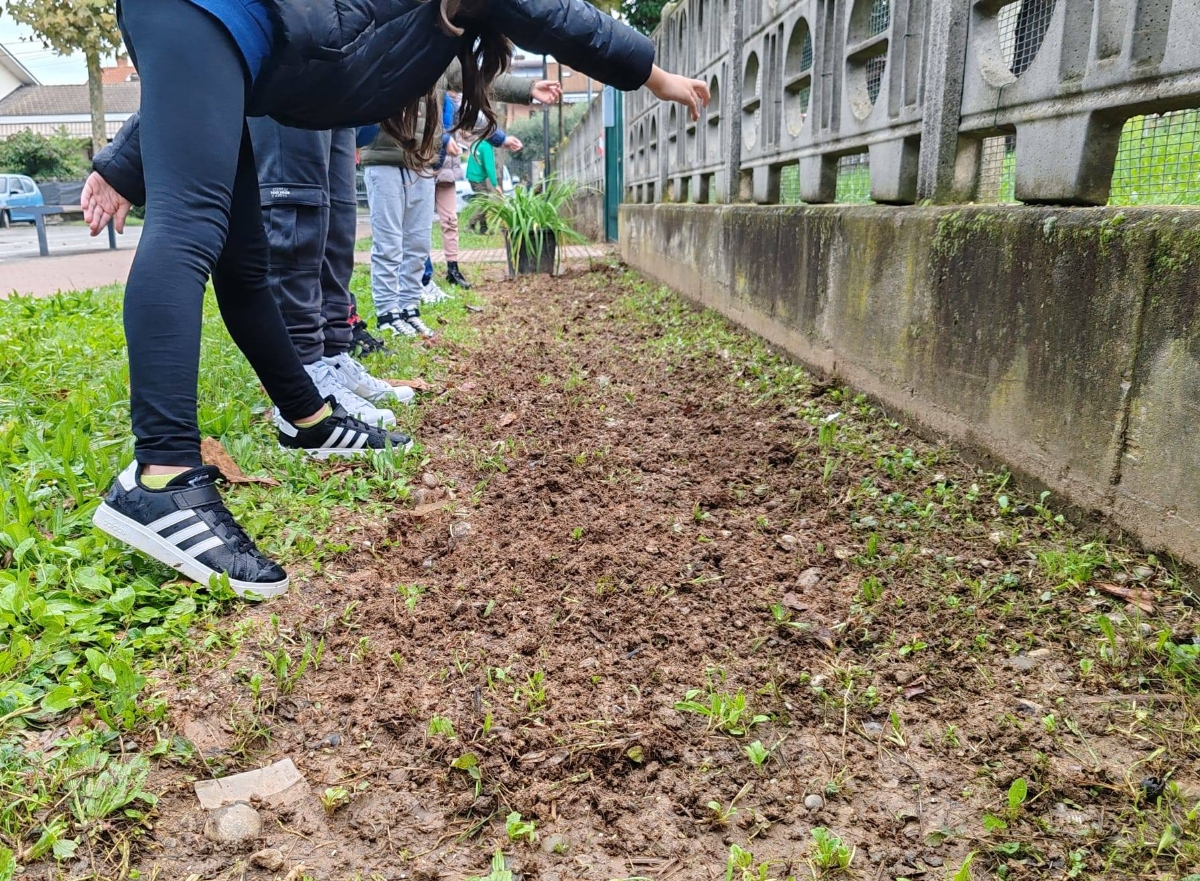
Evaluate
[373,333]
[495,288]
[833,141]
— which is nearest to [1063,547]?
[833,141]

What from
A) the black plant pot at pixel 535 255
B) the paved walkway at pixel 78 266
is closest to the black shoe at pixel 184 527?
the paved walkway at pixel 78 266

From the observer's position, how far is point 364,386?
317cm

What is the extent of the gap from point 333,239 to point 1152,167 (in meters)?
2.72

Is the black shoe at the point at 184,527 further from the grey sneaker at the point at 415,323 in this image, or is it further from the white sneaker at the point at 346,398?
the grey sneaker at the point at 415,323

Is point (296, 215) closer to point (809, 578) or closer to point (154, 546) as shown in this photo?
point (154, 546)

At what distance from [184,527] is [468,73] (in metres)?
1.27

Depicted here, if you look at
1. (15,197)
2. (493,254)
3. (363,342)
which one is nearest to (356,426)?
(363,342)

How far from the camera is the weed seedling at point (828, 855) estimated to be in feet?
3.67

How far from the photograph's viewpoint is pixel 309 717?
A: 1425mm

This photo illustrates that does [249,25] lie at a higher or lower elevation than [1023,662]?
higher

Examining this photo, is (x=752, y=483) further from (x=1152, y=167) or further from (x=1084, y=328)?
(x=1152, y=167)

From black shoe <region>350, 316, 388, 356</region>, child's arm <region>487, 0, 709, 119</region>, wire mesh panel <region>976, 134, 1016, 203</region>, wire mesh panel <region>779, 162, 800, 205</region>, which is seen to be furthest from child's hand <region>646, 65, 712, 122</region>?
black shoe <region>350, 316, 388, 356</region>

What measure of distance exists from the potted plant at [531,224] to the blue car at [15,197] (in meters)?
22.0

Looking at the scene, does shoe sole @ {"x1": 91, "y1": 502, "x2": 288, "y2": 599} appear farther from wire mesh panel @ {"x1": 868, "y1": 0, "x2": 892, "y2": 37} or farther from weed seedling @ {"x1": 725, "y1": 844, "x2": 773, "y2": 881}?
wire mesh panel @ {"x1": 868, "y1": 0, "x2": 892, "y2": 37}
